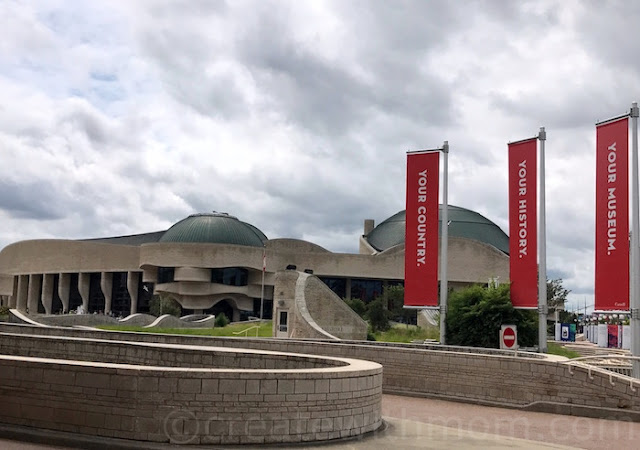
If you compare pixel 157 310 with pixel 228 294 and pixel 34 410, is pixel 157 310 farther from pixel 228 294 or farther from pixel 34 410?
pixel 34 410

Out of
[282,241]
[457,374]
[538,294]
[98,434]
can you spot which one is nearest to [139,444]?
[98,434]

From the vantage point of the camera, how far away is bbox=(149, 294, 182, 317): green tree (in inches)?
2800

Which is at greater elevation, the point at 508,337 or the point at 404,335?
the point at 508,337

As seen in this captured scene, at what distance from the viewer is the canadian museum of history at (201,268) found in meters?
78.8

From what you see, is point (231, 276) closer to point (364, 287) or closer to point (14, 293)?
point (364, 287)

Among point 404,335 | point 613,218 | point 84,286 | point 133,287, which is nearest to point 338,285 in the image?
point 133,287

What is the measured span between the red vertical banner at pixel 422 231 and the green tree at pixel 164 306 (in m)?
49.7

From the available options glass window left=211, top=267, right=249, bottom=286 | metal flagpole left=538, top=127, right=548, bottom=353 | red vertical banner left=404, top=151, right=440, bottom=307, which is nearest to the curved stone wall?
metal flagpole left=538, top=127, right=548, bottom=353

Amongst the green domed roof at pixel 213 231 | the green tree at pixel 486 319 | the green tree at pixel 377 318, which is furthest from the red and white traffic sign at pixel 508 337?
the green domed roof at pixel 213 231

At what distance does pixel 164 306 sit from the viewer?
7200cm

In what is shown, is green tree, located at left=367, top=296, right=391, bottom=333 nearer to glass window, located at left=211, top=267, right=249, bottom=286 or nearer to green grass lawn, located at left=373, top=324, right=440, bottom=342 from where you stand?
green grass lawn, located at left=373, top=324, right=440, bottom=342

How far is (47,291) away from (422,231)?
76.1 m

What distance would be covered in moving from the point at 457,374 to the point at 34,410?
1019 cm

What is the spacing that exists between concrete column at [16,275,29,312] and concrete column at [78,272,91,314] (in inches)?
429
